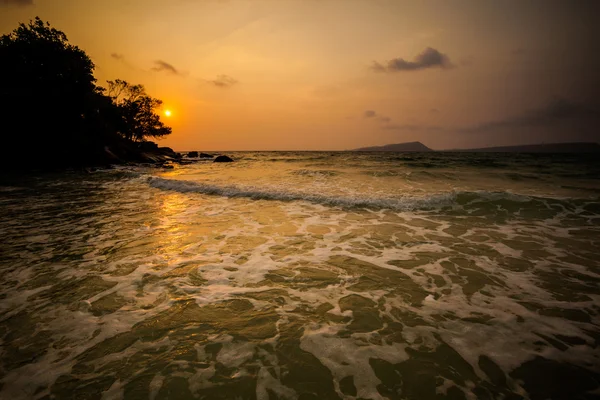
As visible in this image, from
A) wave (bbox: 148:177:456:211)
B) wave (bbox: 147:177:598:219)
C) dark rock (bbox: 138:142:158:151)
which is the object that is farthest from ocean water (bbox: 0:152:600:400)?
dark rock (bbox: 138:142:158:151)

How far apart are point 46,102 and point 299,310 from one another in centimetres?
4162

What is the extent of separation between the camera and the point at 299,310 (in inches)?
156

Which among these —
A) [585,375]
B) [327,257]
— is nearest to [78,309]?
[327,257]

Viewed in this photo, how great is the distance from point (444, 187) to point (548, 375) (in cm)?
1426

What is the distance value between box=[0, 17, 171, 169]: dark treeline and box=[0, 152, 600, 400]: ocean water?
30084 mm

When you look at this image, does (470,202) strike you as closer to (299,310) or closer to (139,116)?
(299,310)

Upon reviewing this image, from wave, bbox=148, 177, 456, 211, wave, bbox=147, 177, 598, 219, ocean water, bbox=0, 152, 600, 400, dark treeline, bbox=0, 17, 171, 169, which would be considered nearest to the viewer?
ocean water, bbox=0, 152, 600, 400

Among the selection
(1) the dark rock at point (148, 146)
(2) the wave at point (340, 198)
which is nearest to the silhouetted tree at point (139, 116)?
(1) the dark rock at point (148, 146)

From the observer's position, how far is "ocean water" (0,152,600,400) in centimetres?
274

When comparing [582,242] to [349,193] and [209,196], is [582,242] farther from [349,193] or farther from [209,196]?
[209,196]

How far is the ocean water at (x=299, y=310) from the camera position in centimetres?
274

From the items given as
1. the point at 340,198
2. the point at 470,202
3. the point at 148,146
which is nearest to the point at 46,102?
the point at 148,146

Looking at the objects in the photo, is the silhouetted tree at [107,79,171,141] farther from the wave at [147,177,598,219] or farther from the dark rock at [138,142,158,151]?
the wave at [147,177,598,219]

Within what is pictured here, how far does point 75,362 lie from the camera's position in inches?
114
